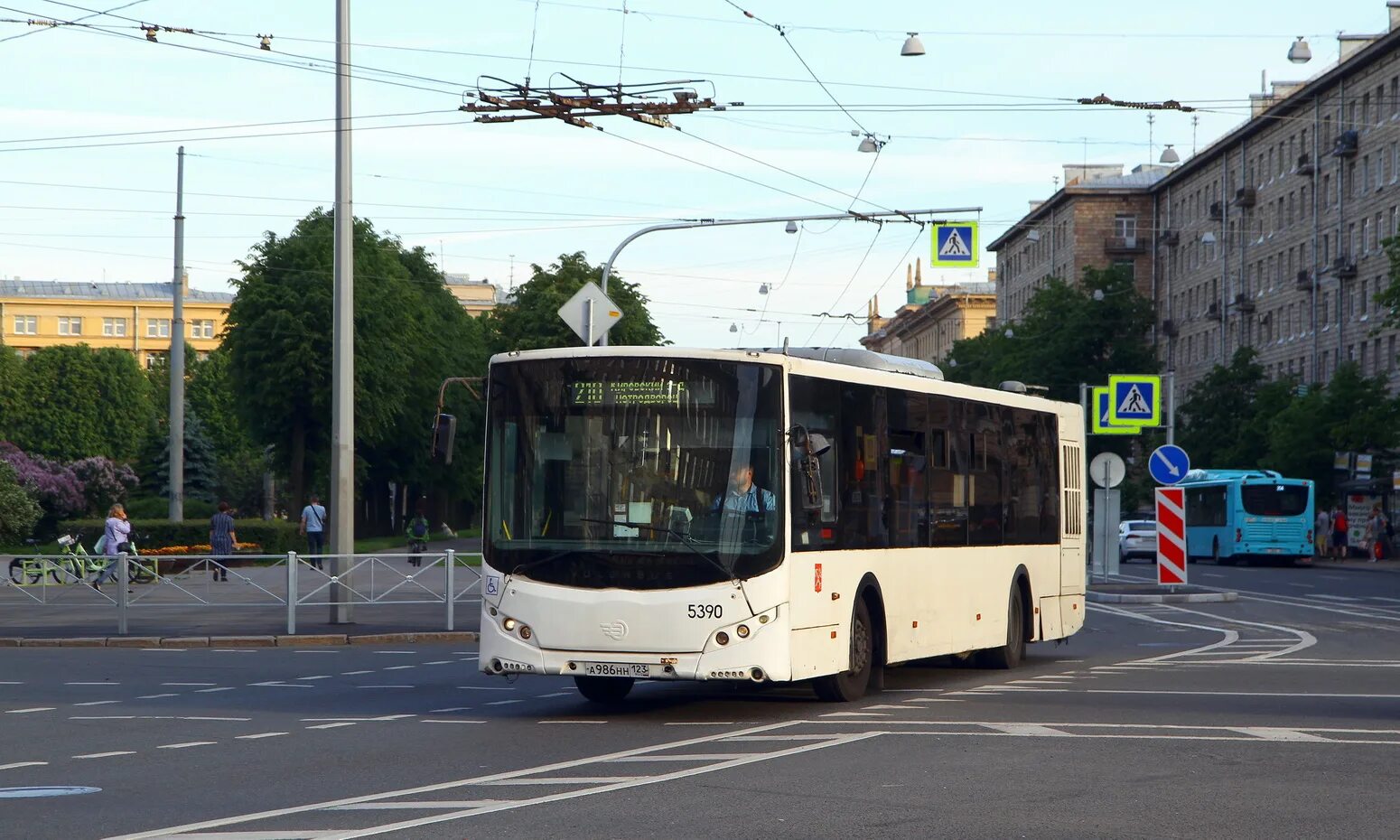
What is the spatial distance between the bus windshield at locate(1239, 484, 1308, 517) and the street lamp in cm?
2743

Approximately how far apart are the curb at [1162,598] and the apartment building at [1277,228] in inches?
1035

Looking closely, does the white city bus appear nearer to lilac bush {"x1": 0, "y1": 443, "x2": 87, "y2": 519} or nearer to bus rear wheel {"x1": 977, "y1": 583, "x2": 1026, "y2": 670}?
bus rear wheel {"x1": 977, "y1": 583, "x2": 1026, "y2": 670}

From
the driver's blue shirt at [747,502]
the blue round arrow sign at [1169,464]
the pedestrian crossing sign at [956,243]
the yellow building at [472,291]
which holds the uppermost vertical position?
the yellow building at [472,291]

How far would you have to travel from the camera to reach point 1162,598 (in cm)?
3628

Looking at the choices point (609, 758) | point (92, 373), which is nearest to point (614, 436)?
point (609, 758)

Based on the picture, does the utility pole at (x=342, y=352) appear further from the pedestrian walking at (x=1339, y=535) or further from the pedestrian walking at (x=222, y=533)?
the pedestrian walking at (x=1339, y=535)

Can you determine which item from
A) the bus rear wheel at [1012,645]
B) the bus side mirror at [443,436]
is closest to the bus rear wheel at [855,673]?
the bus side mirror at [443,436]

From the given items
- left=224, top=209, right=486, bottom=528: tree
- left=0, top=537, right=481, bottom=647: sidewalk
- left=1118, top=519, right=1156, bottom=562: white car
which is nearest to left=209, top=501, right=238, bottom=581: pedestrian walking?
left=0, top=537, right=481, bottom=647: sidewalk

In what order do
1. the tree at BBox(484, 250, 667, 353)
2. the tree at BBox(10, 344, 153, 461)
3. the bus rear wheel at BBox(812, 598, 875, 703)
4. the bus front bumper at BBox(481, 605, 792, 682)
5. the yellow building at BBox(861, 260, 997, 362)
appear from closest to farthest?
the bus front bumper at BBox(481, 605, 792, 682) < the bus rear wheel at BBox(812, 598, 875, 703) < the tree at BBox(484, 250, 667, 353) < the tree at BBox(10, 344, 153, 461) < the yellow building at BBox(861, 260, 997, 362)

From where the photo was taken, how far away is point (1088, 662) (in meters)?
20.8

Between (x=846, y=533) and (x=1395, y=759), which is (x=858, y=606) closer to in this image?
(x=846, y=533)

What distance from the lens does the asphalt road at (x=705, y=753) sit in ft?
30.3

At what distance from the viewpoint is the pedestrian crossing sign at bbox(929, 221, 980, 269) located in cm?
3091

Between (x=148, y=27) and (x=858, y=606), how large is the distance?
12.1 metres
